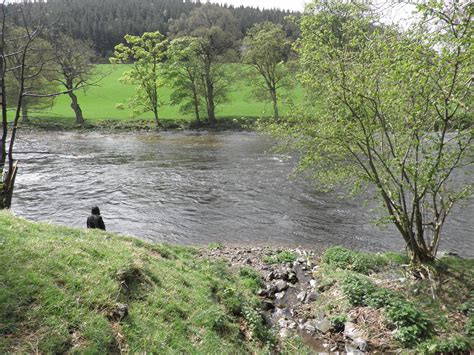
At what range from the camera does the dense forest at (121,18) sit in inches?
4751

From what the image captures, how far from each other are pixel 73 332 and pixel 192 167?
24.1 m

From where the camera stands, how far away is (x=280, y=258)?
11.9 metres

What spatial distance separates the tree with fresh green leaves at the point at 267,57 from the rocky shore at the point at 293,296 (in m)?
36.3

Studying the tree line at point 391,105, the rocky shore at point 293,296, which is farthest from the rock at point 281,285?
the tree line at point 391,105

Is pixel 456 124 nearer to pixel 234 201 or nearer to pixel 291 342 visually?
pixel 291 342

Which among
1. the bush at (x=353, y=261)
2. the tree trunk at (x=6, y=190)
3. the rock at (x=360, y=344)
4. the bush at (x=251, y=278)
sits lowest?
the rock at (x=360, y=344)

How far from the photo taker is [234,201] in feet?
66.2

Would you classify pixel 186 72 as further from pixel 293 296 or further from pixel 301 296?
pixel 301 296

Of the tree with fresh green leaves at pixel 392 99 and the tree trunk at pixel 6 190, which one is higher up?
the tree with fresh green leaves at pixel 392 99

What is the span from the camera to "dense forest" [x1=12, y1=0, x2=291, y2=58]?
121 metres

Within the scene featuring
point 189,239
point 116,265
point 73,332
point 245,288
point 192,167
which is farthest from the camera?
point 192,167

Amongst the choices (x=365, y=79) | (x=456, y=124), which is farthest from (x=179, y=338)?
(x=456, y=124)

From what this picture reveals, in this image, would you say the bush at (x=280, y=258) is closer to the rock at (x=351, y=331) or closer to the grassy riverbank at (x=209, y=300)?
the grassy riverbank at (x=209, y=300)

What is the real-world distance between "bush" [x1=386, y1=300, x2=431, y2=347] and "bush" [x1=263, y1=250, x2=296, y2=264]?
13.3 feet
